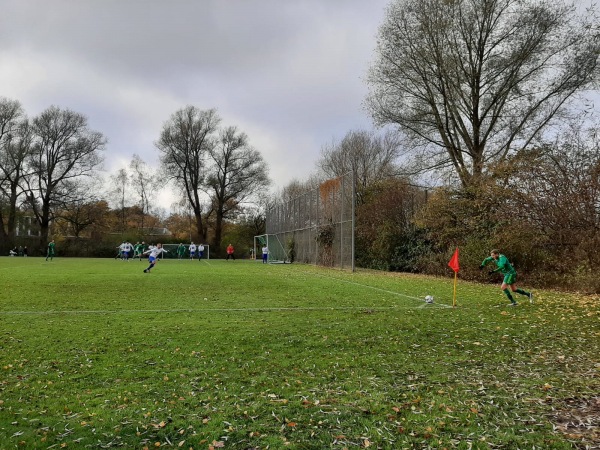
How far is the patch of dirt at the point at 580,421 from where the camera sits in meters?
3.74

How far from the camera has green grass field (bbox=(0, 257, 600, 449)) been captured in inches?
152

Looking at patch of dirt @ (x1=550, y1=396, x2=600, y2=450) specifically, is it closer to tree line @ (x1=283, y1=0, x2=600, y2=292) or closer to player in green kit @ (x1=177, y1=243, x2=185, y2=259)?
tree line @ (x1=283, y1=0, x2=600, y2=292)

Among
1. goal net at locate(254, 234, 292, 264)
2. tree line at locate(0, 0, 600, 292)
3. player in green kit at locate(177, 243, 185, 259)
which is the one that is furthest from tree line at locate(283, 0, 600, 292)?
player in green kit at locate(177, 243, 185, 259)

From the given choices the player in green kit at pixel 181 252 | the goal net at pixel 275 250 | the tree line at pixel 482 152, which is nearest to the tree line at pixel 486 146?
Result: the tree line at pixel 482 152

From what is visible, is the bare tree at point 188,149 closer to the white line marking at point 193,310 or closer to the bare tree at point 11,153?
the bare tree at point 11,153

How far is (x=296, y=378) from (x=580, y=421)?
107 inches

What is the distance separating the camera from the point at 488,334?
313 inches

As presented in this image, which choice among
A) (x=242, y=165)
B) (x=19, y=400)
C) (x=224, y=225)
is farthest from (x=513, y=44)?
(x=224, y=225)

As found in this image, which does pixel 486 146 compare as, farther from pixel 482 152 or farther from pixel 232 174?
pixel 232 174

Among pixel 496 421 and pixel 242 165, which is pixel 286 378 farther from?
pixel 242 165

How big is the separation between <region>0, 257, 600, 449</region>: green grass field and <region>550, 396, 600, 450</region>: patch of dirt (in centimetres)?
2

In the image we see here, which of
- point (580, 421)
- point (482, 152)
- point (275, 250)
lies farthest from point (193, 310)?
point (275, 250)

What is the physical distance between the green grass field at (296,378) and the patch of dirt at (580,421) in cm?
2

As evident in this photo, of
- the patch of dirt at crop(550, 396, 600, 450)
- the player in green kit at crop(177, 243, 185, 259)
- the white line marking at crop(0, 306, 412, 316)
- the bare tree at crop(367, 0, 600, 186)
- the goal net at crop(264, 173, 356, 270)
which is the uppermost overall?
the bare tree at crop(367, 0, 600, 186)
